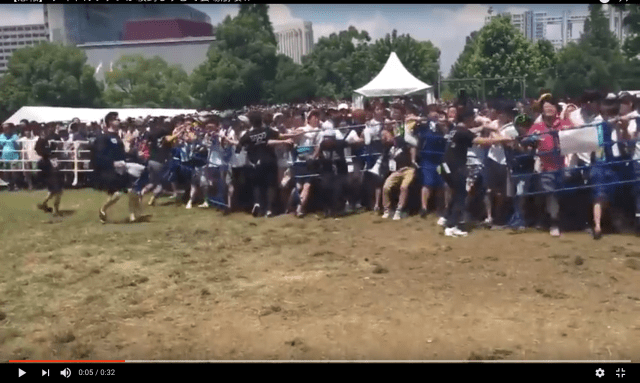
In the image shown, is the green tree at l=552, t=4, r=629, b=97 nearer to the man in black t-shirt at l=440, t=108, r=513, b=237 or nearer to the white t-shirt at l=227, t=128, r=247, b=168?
the man in black t-shirt at l=440, t=108, r=513, b=237

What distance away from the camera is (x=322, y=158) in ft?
30.8

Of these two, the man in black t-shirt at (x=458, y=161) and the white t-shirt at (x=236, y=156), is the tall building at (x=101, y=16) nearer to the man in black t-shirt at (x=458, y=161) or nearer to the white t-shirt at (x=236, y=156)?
the man in black t-shirt at (x=458, y=161)

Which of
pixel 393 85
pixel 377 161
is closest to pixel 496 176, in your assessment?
pixel 393 85

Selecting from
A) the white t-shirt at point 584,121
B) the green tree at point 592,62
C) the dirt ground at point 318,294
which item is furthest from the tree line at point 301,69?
the dirt ground at point 318,294

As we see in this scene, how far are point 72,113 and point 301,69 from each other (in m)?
3.87

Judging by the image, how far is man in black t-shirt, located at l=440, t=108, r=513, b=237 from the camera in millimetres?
7742

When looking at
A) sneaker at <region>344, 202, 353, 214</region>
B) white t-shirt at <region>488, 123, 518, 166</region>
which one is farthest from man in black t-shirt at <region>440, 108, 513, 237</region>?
sneaker at <region>344, 202, 353, 214</region>

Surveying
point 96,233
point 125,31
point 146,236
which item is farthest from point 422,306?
point 96,233

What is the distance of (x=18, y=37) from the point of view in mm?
4859

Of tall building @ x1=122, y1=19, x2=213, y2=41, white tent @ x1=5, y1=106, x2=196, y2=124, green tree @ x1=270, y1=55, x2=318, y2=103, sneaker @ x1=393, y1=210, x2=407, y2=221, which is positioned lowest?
sneaker @ x1=393, y1=210, x2=407, y2=221

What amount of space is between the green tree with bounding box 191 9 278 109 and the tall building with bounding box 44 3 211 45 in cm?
36

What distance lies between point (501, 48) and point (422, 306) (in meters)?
2.64

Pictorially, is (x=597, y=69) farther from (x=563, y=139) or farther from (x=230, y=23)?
(x=230, y=23)

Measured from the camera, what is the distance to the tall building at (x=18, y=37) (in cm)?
475
